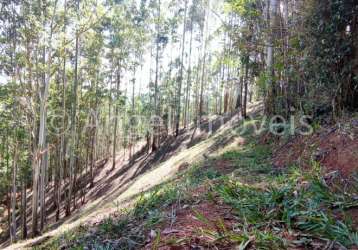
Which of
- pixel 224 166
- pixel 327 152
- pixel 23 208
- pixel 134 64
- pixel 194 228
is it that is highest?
pixel 134 64

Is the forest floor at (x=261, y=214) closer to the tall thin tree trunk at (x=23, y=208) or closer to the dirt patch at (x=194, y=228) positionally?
the dirt patch at (x=194, y=228)

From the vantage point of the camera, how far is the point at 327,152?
4.60 metres

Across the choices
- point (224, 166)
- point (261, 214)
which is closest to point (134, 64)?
point (224, 166)

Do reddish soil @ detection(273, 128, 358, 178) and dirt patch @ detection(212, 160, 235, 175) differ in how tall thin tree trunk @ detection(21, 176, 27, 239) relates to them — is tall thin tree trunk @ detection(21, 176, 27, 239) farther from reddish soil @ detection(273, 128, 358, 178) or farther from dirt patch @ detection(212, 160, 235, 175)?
reddish soil @ detection(273, 128, 358, 178)

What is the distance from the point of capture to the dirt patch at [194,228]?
7.95ft

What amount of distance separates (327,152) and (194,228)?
2.75 metres

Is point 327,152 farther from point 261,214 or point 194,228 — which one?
point 194,228

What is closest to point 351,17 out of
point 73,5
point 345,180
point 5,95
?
point 345,180

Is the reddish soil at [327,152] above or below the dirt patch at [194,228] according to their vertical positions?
above

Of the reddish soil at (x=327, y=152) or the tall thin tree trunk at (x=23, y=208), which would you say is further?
the tall thin tree trunk at (x=23, y=208)

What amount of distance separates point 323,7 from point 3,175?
740 inches

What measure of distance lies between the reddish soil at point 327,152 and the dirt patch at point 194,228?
1610 mm

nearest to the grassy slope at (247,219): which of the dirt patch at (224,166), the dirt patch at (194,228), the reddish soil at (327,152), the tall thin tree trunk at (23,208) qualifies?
the dirt patch at (194,228)

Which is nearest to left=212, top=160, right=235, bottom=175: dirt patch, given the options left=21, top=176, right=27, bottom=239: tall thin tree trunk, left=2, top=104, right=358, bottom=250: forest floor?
left=2, top=104, right=358, bottom=250: forest floor
